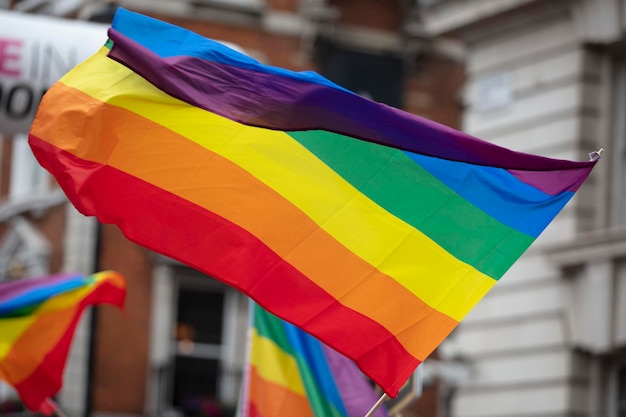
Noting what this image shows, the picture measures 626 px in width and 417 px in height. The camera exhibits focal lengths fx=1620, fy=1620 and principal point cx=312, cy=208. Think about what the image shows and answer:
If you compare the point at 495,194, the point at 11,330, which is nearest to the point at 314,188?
the point at 495,194

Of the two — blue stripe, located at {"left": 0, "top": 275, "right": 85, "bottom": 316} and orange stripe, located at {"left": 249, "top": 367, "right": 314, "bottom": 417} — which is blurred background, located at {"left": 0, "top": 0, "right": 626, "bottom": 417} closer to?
blue stripe, located at {"left": 0, "top": 275, "right": 85, "bottom": 316}

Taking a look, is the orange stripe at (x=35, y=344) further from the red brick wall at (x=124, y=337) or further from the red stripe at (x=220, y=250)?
the red brick wall at (x=124, y=337)

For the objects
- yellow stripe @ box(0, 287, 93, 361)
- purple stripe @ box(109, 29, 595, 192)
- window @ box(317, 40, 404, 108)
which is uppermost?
window @ box(317, 40, 404, 108)

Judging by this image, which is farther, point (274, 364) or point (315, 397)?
point (274, 364)

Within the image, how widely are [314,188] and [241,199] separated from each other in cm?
35

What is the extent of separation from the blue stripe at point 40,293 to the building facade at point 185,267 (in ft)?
44.7

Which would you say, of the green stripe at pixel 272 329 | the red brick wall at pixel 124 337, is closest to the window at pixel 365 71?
the red brick wall at pixel 124 337

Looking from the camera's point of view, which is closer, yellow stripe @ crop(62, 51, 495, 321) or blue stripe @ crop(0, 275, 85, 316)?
yellow stripe @ crop(62, 51, 495, 321)

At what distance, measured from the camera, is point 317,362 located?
33.8 feet

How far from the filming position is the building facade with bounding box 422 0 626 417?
14062mm

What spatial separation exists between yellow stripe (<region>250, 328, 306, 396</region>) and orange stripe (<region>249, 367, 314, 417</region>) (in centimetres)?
3

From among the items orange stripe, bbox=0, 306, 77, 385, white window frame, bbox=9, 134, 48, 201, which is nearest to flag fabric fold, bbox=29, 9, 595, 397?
orange stripe, bbox=0, 306, 77, 385

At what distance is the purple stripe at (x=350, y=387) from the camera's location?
33.0 ft

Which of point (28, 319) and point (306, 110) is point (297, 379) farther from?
point (306, 110)
